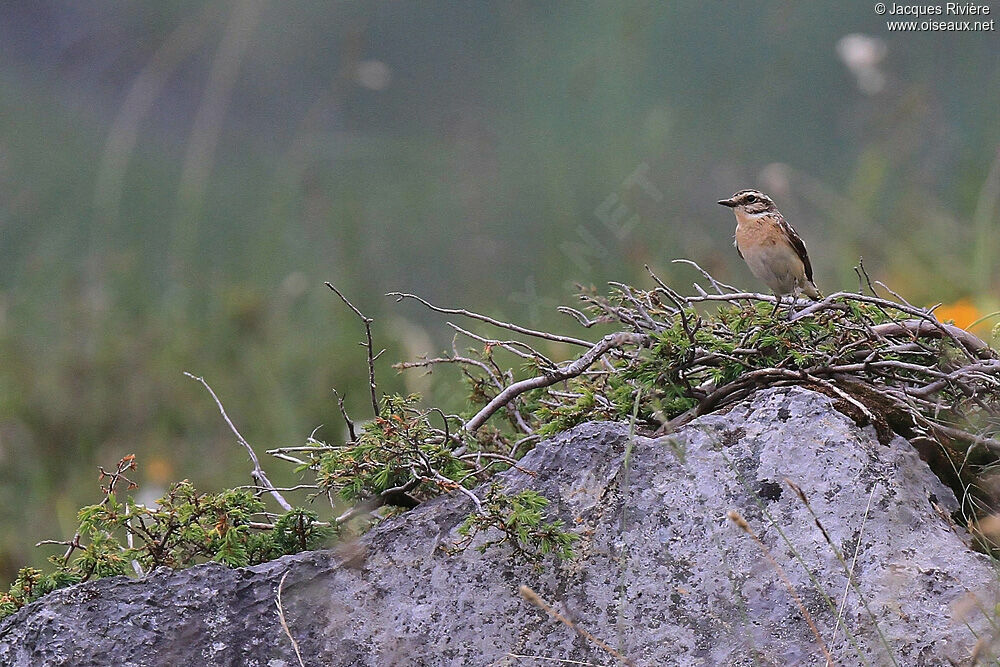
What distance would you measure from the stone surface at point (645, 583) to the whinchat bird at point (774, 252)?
1147mm

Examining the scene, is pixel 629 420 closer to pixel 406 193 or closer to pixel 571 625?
pixel 571 625

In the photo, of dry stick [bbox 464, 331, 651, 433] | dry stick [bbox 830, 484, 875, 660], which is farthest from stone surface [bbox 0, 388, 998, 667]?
dry stick [bbox 464, 331, 651, 433]

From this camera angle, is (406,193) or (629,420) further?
(406,193)

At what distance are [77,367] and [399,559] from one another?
468 cm

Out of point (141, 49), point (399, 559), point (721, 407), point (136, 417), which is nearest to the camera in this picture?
point (399, 559)

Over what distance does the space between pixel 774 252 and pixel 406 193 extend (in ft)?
17.5

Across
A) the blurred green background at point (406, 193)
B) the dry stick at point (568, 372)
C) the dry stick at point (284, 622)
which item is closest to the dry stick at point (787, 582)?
the dry stick at point (568, 372)

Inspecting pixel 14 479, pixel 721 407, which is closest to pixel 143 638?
pixel 721 407

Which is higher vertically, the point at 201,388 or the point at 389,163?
the point at 389,163

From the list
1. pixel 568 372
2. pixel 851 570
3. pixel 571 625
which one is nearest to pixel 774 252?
pixel 568 372

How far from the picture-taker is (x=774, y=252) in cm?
402

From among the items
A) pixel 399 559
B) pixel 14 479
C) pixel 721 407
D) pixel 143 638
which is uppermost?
pixel 721 407

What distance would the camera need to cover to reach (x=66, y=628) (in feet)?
9.06

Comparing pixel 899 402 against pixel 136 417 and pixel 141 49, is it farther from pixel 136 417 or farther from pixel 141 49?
pixel 141 49
